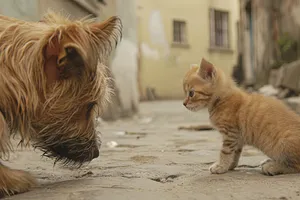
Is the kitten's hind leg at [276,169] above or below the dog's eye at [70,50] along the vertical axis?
below

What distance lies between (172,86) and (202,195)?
70.2ft

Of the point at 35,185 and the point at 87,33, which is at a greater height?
the point at 87,33

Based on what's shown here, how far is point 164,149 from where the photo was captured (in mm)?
4328

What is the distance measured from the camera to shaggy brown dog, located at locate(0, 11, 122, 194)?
2.38 m

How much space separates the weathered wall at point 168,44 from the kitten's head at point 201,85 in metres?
18.9

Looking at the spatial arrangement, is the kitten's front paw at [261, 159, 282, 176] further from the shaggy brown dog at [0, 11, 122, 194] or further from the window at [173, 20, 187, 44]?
the window at [173, 20, 187, 44]

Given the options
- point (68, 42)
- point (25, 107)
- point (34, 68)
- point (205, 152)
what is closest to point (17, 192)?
point (25, 107)

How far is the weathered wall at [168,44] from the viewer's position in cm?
2262

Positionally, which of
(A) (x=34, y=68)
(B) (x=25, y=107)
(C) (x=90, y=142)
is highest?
(A) (x=34, y=68)

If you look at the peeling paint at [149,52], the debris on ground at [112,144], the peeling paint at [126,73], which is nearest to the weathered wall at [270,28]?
the peeling paint at [126,73]

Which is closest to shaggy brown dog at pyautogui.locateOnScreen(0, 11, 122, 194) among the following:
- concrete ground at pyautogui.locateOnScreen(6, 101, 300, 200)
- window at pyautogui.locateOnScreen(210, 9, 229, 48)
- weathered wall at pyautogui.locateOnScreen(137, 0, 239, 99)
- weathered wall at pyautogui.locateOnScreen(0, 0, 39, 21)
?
concrete ground at pyautogui.locateOnScreen(6, 101, 300, 200)

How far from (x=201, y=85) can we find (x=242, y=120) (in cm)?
45

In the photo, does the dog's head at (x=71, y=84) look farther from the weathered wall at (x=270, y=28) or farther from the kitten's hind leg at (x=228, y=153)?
the weathered wall at (x=270, y=28)

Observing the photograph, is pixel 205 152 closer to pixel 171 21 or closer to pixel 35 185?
pixel 35 185
